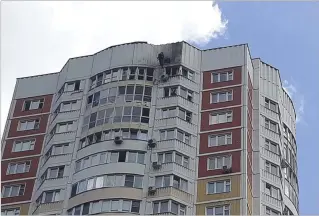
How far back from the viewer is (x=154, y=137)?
5003 cm

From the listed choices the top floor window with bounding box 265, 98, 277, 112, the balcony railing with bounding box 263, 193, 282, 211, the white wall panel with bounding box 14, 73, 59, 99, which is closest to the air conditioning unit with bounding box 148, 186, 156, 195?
the balcony railing with bounding box 263, 193, 282, 211

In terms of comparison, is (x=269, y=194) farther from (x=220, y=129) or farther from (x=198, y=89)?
(x=198, y=89)

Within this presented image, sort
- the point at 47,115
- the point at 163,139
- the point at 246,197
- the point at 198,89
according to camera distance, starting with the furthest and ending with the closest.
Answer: the point at 47,115, the point at 198,89, the point at 163,139, the point at 246,197

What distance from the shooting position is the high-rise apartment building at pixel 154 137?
47219 millimetres

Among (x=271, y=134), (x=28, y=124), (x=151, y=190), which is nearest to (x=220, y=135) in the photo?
(x=271, y=134)

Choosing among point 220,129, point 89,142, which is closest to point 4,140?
point 89,142

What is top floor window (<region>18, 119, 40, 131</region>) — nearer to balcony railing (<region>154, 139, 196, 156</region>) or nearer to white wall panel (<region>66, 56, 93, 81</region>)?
white wall panel (<region>66, 56, 93, 81</region>)

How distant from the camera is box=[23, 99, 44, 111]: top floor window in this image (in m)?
58.5

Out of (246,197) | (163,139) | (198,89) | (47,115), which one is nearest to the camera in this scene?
(246,197)

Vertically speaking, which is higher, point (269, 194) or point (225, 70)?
point (225, 70)

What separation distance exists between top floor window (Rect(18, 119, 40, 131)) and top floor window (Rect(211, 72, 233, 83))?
15682 millimetres

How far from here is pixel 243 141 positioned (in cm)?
4872

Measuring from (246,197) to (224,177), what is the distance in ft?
7.76

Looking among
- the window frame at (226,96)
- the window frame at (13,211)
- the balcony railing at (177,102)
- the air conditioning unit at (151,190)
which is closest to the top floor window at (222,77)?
the window frame at (226,96)
